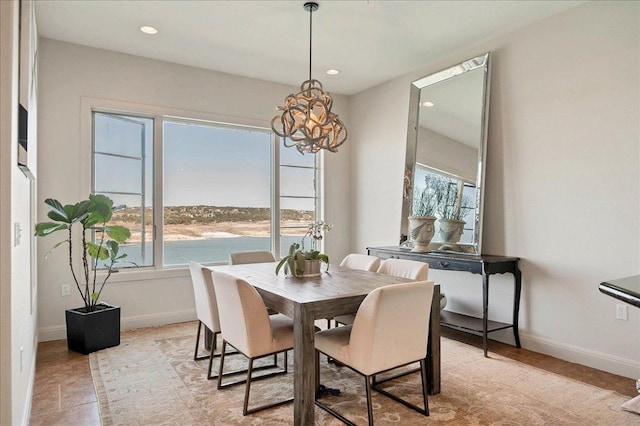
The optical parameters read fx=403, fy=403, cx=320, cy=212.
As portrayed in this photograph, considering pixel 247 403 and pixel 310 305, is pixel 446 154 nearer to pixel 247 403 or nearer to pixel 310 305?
pixel 310 305

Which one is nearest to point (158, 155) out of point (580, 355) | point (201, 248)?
point (201, 248)

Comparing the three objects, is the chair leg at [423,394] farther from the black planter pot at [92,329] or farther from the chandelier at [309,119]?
the black planter pot at [92,329]

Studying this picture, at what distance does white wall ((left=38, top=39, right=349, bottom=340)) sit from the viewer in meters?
3.92

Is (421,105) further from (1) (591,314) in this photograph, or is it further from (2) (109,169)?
(2) (109,169)

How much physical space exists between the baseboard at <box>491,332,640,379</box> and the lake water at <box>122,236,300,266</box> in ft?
9.94

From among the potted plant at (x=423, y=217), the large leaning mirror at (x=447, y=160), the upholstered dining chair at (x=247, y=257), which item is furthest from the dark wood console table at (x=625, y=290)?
the upholstered dining chair at (x=247, y=257)

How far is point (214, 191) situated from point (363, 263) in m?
2.28

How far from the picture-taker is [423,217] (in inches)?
168

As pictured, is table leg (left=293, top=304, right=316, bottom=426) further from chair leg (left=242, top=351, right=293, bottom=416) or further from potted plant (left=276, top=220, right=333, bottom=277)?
potted plant (left=276, top=220, right=333, bottom=277)

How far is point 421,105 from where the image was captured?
4.64 meters

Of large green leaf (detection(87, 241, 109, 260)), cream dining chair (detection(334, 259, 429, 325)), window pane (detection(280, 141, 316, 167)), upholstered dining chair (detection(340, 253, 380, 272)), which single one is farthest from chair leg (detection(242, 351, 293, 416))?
window pane (detection(280, 141, 316, 167))

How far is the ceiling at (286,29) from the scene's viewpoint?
3326mm

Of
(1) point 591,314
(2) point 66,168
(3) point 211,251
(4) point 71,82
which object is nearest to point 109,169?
(2) point 66,168

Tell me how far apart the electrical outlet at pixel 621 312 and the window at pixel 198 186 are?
11.7 ft
